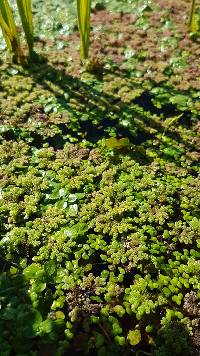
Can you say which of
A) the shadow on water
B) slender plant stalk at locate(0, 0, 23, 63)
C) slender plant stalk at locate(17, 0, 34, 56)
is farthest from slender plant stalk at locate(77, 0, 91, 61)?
slender plant stalk at locate(0, 0, 23, 63)

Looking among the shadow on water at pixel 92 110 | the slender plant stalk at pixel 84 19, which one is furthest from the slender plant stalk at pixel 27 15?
the slender plant stalk at pixel 84 19

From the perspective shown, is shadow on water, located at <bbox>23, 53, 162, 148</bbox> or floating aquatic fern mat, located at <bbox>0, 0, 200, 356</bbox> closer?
floating aquatic fern mat, located at <bbox>0, 0, 200, 356</bbox>

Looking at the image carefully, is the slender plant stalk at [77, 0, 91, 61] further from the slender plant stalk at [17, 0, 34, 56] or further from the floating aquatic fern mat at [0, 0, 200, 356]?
the slender plant stalk at [17, 0, 34, 56]

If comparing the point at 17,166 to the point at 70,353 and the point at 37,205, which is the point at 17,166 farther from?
the point at 70,353

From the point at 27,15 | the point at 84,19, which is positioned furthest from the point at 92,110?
the point at 27,15

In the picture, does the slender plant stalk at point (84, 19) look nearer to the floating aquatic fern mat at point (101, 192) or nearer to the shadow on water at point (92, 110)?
the floating aquatic fern mat at point (101, 192)

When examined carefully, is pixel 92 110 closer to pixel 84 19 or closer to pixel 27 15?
pixel 84 19

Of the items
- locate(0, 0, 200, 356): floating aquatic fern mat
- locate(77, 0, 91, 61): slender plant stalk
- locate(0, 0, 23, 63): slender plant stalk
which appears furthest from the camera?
locate(0, 0, 23, 63): slender plant stalk
